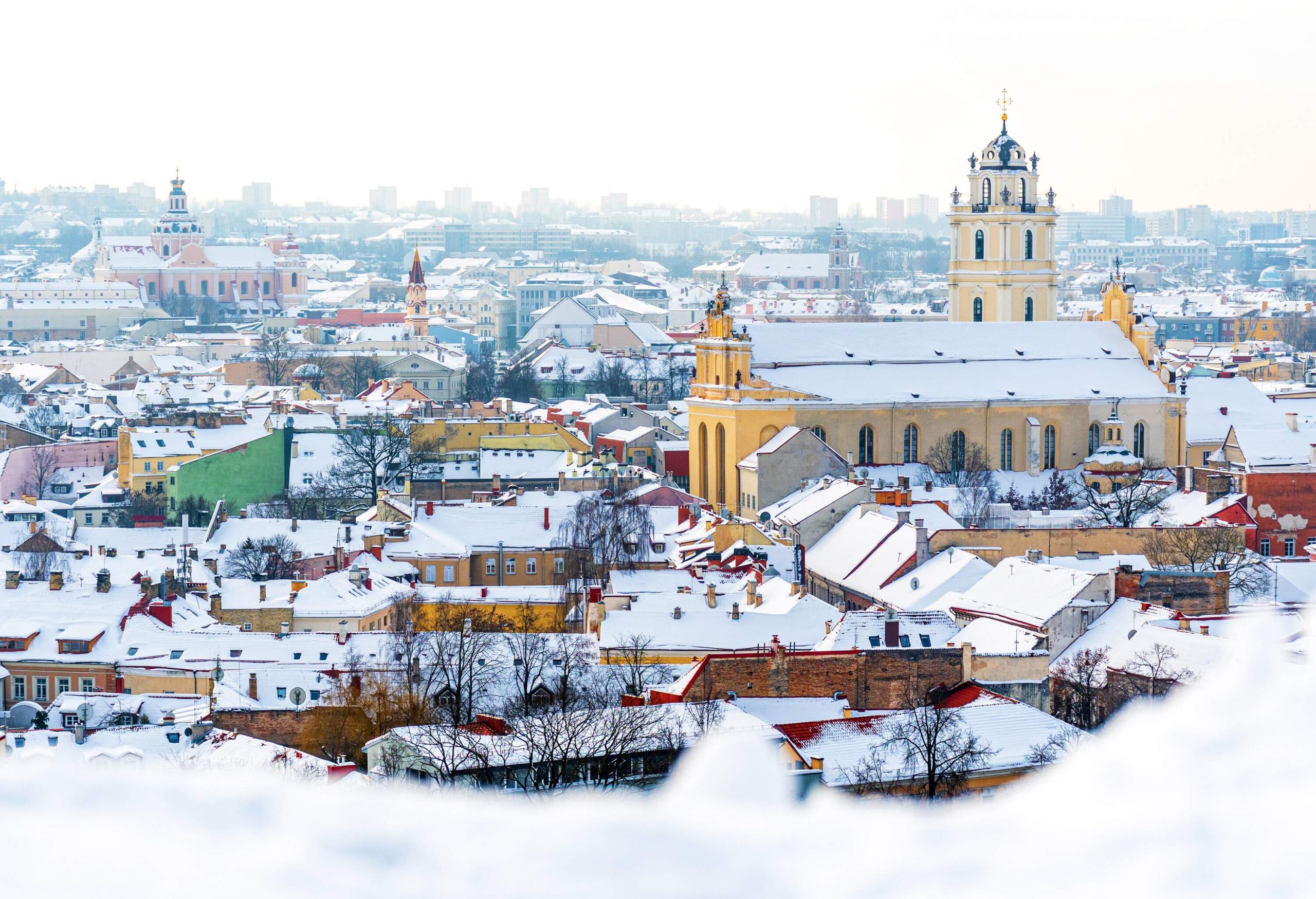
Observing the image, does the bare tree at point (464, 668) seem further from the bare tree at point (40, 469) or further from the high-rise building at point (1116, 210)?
the high-rise building at point (1116, 210)

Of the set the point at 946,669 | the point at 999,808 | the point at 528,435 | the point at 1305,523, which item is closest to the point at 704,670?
the point at 946,669

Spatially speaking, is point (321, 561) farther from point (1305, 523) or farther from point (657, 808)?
point (657, 808)

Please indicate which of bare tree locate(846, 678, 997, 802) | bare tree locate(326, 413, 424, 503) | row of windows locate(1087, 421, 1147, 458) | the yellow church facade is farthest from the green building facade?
bare tree locate(846, 678, 997, 802)

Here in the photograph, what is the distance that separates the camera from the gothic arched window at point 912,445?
20641mm

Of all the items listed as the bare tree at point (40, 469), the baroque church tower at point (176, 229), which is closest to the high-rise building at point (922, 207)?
the baroque church tower at point (176, 229)

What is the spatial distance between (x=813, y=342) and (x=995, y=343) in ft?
6.43

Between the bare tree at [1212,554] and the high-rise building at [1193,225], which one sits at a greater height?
the high-rise building at [1193,225]

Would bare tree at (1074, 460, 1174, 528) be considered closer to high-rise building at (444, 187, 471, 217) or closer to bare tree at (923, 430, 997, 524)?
bare tree at (923, 430, 997, 524)

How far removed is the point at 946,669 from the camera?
393 inches

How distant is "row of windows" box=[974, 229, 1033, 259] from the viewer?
84.5ft

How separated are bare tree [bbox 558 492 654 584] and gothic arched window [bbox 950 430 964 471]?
438cm

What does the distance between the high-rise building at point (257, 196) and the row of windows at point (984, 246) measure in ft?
367

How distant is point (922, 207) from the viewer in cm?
13438

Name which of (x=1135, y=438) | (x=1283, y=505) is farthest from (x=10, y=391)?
(x=1283, y=505)
